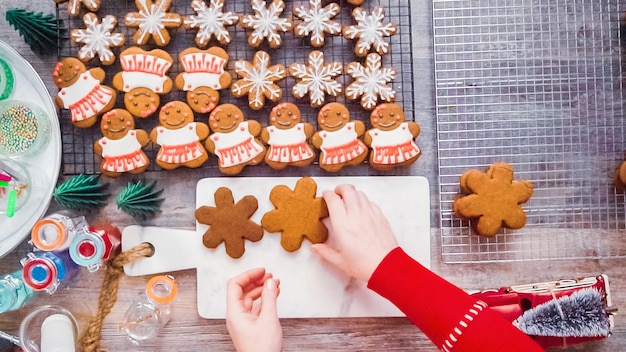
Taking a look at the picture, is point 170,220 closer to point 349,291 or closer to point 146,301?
point 146,301

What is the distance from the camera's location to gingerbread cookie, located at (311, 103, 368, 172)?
57.5 inches

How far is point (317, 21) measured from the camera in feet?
4.76

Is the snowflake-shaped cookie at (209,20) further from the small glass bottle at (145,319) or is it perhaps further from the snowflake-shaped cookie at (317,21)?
the small glass bottle at (145,319)

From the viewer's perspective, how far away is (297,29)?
4.78 ft

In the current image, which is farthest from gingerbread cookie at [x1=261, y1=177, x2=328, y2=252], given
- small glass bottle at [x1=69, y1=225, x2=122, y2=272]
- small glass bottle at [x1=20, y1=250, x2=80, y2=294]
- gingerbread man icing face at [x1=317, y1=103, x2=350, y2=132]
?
small glass bottle at [x1=20, y1=250, x2=80, y2=294]

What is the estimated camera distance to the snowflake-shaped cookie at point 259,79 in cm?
146

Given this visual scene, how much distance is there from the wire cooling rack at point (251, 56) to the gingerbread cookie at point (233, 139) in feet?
0.19

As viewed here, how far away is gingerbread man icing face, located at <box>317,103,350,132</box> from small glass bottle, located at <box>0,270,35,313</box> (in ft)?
2.72

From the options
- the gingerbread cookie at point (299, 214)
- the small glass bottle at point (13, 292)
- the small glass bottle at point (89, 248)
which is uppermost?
the gingerbread cookie at point (299, 214)

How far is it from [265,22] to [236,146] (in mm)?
309

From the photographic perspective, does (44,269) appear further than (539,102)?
No

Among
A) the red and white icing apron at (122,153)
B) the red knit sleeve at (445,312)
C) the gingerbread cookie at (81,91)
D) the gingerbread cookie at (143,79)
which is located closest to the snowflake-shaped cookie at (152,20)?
the gingerbread cookie at (143,79)

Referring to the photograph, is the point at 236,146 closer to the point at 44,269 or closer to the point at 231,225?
the point at 231,225

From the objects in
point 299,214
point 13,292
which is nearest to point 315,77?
point 299,214
